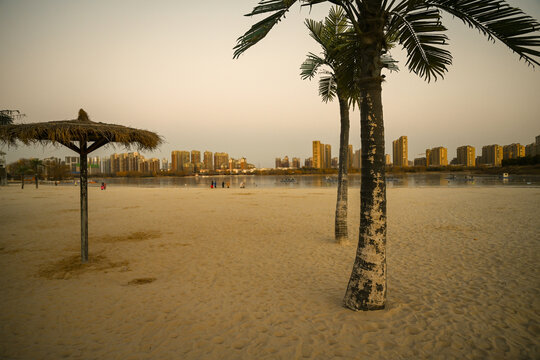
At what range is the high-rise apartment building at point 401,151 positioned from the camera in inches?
5846

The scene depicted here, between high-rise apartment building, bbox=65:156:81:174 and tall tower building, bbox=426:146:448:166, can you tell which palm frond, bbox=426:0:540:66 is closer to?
high-rise apartment building, bbox=65:156:81:174

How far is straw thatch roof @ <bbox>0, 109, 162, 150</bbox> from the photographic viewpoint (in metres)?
5.25

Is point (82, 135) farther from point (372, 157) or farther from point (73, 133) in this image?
point (372, 157)

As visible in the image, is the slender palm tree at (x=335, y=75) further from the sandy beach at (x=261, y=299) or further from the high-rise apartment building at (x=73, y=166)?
the high-rise apartment building at (x=73, y=166)

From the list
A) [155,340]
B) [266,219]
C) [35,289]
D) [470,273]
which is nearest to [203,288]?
[155,340]

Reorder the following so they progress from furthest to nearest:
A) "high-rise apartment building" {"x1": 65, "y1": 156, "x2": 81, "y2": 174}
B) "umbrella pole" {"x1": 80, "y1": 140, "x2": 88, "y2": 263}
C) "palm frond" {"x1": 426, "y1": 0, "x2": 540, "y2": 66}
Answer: "high-rise apartment building" {"x1": 65, "y1": 156, "x2": 81, "y2": 174}
"umbrella pole" {"x1": 80, "y1": 140, "x2": 88, "y2": 263}
"palm frond" {"x1": 426, "y1": 0, "x2": 540, "y2": 66}

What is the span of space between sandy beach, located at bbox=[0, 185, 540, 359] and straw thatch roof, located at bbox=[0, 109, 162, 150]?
2835 millimetres

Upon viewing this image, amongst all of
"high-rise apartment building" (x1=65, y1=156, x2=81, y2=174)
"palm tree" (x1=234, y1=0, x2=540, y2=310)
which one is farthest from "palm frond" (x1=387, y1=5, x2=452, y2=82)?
"high-rise apartment building" (x1=65, y1=156, x2=81, y2=174)

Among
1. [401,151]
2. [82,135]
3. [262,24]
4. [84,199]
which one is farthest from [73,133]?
[401,151]

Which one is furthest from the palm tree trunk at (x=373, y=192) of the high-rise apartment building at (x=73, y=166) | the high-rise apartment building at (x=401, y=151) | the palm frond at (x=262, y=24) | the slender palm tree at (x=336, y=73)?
the high-rise apartment building at (x=401, y=151)

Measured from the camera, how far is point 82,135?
5.66 meters

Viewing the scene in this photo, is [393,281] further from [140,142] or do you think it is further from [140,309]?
[140,142]

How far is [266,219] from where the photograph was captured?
40.1 ft

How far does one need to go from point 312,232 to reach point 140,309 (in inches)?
250
